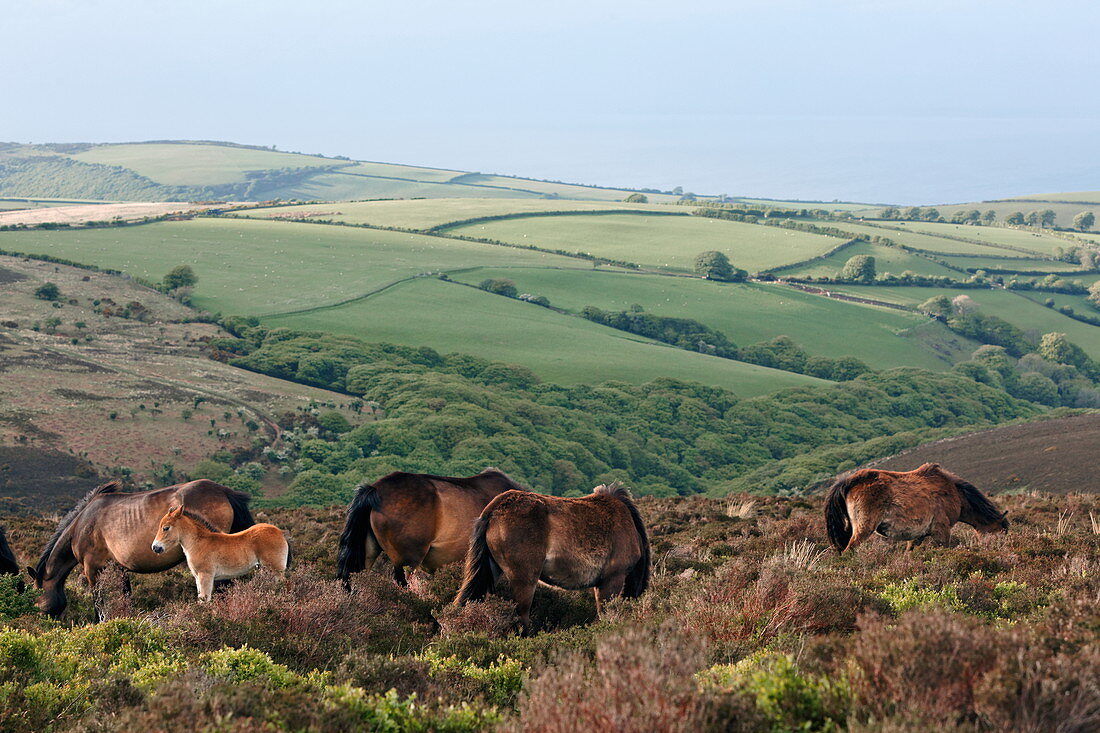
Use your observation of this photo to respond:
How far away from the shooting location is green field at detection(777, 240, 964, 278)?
132m

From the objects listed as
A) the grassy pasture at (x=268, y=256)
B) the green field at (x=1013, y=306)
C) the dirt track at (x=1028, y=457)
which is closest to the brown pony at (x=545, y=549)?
the dirt track at (x=1028, y=457)

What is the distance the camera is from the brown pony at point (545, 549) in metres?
9.33

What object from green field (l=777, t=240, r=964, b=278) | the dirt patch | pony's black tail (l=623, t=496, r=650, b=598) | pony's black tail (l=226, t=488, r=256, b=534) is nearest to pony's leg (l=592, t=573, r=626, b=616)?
pony's black tail (l=623, t=496, r=650, b=598)

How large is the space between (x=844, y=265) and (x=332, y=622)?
133610 millimetres

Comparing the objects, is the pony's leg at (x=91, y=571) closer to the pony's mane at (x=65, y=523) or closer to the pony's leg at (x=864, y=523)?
the pony's mane at (x=65, y=523)

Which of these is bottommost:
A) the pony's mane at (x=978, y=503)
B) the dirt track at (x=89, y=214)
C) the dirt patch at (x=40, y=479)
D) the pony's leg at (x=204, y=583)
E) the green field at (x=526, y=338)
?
the dirt patch at (x=40, y=479)

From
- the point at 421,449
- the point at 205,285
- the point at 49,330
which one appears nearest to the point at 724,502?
the point at 421,449

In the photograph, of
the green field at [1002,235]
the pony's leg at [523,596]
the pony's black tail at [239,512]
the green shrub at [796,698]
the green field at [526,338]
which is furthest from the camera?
the green field at [1002,235]

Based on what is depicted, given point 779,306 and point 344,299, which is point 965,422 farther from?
point 344,299

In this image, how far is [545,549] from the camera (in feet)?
30.9

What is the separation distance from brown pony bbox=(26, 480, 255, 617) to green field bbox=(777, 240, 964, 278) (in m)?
127

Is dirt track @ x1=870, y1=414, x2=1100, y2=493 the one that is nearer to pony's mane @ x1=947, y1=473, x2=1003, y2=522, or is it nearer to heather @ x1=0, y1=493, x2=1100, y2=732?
pony's mane @ x1=947, y1=473, x2=1003, y2=522

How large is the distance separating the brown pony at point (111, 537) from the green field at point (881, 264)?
127m

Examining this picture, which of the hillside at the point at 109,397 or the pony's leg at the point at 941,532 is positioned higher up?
the pony's leg at the point at 941,532
